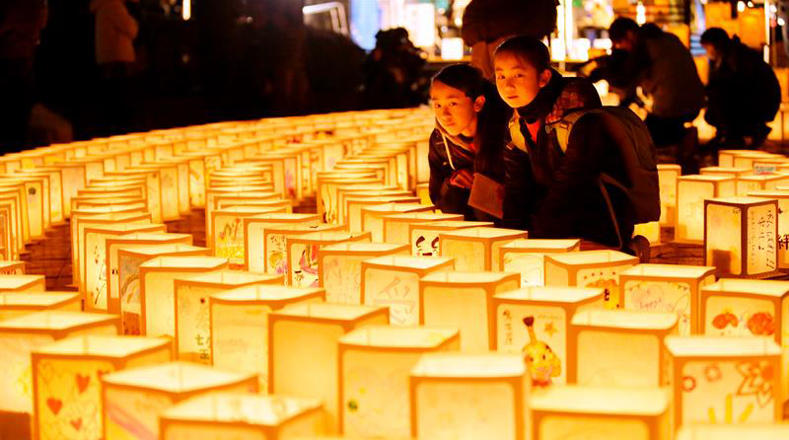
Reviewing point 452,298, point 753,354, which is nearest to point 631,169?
point 452,298

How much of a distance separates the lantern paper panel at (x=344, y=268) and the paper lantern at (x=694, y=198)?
8.71 feet

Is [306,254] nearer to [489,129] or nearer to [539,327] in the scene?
[539,327]

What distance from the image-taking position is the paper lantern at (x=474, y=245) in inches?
164

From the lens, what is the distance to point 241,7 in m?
15.7

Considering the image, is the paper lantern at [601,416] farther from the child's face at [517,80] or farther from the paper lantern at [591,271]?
the child's face at [517,80]

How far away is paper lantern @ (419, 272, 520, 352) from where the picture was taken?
3.21 metres

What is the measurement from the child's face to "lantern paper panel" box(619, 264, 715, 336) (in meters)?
1.61

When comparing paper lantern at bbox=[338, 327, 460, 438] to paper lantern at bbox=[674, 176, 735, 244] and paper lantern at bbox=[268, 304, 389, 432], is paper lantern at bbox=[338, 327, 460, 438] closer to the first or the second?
paper lantern at bbox=[268, 304, 389, 432]

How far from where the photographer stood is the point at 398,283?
3553 mm

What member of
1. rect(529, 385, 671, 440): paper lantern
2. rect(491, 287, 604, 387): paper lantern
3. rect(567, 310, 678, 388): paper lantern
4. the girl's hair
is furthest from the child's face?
rect(529, 385, 671, 440): paper lantern

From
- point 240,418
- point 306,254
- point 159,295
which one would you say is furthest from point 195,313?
point 240,418

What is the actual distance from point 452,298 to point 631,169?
6.36ft

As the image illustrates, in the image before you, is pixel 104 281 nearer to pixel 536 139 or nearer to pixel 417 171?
pixel 536 139

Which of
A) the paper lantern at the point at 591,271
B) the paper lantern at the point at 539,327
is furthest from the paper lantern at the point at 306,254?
the paper lantern at the point at 539,327
